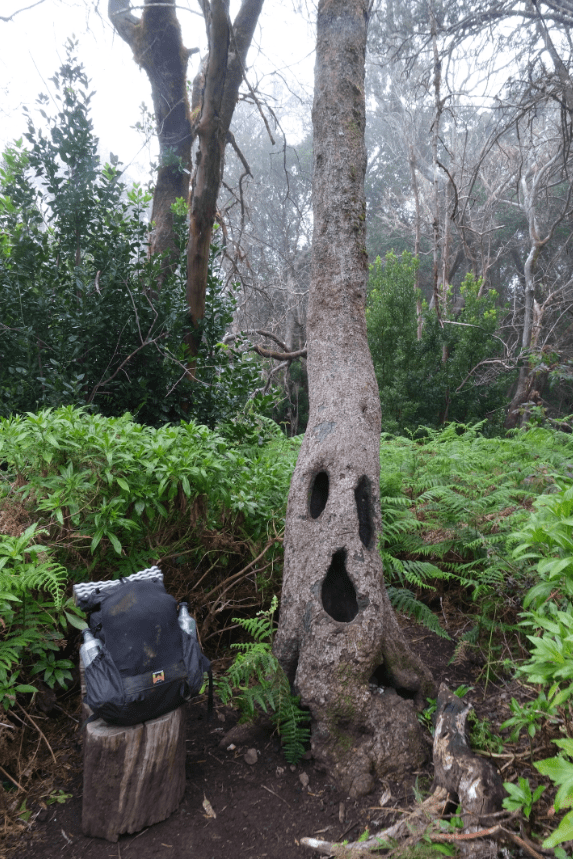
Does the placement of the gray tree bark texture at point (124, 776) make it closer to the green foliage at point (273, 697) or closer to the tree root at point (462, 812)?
the green foliage at point (273, 697)

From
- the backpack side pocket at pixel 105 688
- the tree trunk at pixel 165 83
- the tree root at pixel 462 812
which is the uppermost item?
the tree trunk at pixel 165 83

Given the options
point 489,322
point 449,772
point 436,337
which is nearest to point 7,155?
point 449,772

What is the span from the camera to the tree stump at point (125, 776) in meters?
2.49

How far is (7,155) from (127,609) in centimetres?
519

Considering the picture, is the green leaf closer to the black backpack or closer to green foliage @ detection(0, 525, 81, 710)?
the black backpack

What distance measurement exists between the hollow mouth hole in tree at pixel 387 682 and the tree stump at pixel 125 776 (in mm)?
1187

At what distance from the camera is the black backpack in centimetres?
245

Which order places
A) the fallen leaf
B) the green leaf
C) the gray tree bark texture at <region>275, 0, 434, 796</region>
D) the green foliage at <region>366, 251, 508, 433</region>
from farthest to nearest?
the green foliage at <region>366, 251, 508, 433</region> → the gray tree bark texture at <region>275, 0, 434, 796</region> → the fallen leaf → the green leaf

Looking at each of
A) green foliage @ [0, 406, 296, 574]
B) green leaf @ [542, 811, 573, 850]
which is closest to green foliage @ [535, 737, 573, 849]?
green leaf @ [542, 811, 573, 850]

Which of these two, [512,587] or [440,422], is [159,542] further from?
[440,422]

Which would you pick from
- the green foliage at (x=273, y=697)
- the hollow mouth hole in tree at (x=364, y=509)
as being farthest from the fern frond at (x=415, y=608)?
the green foliage at (x=273, y=697)

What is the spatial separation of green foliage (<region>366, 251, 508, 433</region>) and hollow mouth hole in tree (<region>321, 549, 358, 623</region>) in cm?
769

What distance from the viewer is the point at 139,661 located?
8.18 ft

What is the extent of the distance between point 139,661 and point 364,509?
5.39 feet
